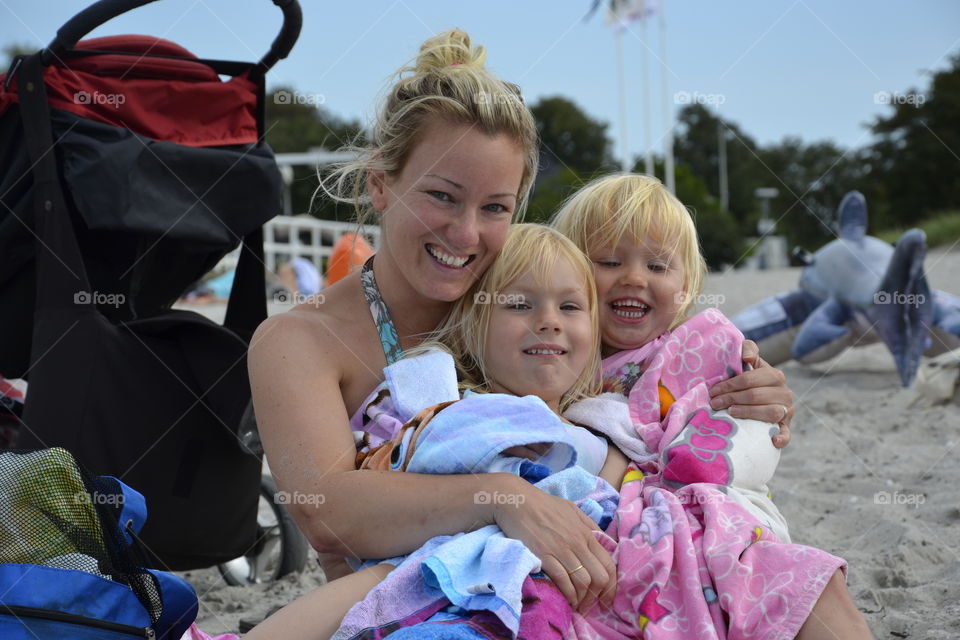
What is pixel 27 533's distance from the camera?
1679 millimetres

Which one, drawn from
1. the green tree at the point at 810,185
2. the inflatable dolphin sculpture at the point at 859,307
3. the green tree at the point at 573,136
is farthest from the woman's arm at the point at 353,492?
the green tree at the point at 573,136

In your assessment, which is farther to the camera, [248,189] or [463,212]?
[248,189]

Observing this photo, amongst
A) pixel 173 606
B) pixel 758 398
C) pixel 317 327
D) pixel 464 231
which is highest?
pixel 464 231

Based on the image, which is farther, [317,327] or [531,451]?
[317,327]

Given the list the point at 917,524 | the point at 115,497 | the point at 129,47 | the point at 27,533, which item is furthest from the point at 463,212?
the point at 917,524

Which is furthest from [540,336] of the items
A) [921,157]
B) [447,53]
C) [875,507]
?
[921,157]

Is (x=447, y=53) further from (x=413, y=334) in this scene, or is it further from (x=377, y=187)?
(x=413, y=334)

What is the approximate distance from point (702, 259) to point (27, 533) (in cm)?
176

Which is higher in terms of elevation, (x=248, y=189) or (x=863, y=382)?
(x=248, y=189)

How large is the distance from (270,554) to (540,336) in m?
Result: 1.77

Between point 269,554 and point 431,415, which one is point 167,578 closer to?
point 431,415

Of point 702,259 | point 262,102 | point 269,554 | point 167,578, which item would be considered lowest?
point 269,554

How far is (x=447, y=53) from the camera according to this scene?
228 cm

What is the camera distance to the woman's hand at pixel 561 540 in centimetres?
171
